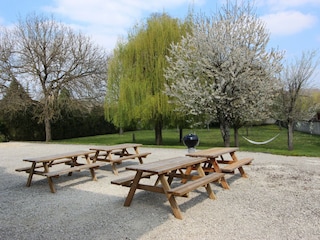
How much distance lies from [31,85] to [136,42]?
26.2ft

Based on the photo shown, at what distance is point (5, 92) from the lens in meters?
17.8

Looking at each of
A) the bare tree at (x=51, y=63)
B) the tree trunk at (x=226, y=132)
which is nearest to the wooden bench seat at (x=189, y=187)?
the tree trunk at (x=226, y=132)

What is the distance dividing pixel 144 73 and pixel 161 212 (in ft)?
39.3

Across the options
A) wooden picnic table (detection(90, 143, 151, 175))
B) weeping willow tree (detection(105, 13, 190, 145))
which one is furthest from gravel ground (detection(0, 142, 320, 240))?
weeping willow tree (detection(105, 13, 190, 145))

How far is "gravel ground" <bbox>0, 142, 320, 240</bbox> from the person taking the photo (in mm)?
3258

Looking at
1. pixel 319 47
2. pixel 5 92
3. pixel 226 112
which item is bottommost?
pixel 226 112

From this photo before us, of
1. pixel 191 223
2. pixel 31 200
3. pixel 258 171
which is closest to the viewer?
pixel 191 223

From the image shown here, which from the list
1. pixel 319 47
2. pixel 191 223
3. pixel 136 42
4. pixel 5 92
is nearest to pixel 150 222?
pixel 191 223

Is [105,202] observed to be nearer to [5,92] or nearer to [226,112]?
[226,112]

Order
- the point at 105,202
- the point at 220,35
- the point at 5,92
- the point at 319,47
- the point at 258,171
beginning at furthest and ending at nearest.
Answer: the point at 5,92
the point at 319,47
the point at 220,35
the point at 258,171
the point at 105,202

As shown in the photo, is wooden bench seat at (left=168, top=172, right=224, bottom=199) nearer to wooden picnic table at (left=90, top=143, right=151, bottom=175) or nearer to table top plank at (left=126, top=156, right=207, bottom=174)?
table top plank at (left=126, top=156, right=207, bottom=174)

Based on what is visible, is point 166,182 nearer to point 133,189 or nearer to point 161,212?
point 161,212

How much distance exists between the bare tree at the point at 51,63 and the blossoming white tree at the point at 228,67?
7807 millimetres

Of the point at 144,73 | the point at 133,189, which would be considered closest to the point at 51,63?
the point at 144,73
